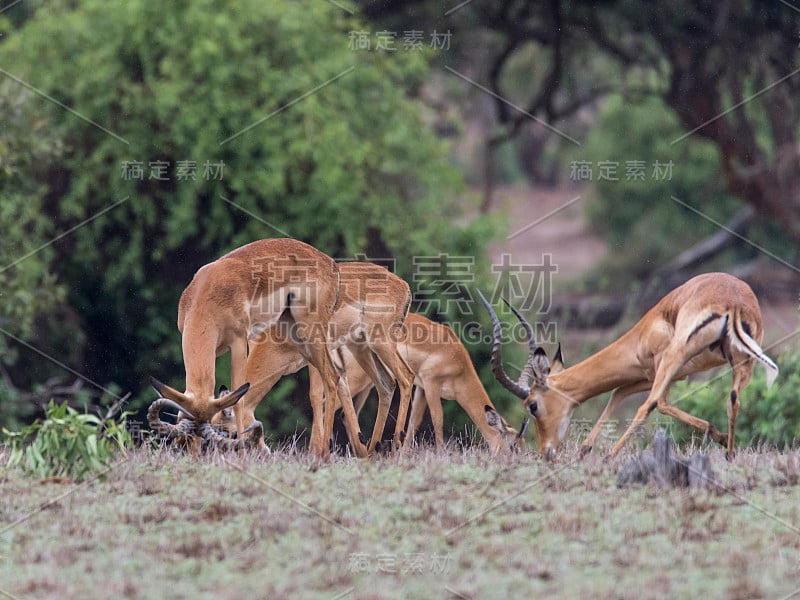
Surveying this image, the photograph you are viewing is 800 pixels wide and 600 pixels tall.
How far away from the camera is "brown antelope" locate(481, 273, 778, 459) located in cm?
800

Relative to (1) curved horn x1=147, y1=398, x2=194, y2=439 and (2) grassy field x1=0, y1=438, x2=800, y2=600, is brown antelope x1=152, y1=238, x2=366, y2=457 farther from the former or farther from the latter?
(2) grassy field x1=0, y1=438, x2=800, y2=600

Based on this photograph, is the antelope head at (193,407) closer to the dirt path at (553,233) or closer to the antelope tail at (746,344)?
the antelope tail at (746,344)

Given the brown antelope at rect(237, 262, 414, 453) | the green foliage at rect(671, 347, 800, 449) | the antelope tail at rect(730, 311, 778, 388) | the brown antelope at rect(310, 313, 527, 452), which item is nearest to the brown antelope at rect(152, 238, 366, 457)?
the brown antelope at rect(237, 262, 414, 453)

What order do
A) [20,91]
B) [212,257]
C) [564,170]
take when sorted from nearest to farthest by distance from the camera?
[20,91]
[212,257]
[564,170]

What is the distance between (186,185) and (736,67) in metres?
8.75

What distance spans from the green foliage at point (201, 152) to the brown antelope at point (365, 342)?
3021 millimetres

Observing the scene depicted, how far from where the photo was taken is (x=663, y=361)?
8141 millimetres

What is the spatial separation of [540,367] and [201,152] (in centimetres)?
523

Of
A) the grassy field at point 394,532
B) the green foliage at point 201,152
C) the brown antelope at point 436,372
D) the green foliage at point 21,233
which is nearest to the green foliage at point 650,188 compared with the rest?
the green foliage at point 201,152

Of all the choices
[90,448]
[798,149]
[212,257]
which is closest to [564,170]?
[798,149]

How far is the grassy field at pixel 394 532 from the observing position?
512cm

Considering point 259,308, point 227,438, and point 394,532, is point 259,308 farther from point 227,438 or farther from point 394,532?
point 394,532

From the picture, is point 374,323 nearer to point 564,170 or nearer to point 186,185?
point 186,185

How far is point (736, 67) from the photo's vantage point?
17.7m
